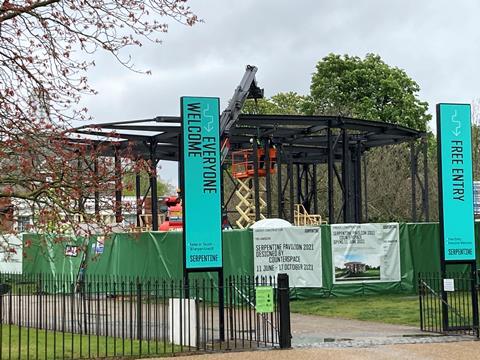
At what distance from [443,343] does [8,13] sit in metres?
9.69

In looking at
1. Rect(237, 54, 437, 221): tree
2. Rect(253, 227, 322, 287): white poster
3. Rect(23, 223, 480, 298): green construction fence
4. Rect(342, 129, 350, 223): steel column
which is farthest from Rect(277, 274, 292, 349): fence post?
Rect(237, 54, 437, 221): tree

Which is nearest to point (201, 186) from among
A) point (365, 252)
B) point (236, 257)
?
point (236, 257)

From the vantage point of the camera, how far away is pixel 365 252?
2597 cm

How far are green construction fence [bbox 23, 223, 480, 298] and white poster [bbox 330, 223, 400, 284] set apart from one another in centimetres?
20

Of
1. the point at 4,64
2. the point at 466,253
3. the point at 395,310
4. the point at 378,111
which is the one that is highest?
the point at 378,111

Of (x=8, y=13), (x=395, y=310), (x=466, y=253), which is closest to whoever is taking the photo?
(x=8, y=13)

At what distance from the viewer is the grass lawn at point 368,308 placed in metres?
20.2

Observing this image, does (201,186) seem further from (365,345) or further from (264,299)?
(365,345)

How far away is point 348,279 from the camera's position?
25.5 meters

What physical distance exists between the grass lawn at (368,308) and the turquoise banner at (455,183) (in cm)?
235

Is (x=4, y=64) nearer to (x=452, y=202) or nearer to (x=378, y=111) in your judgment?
(x=452, y=202)

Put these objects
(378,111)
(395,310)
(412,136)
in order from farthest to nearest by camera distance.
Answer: (378,111)
(412,136)
(395,310)

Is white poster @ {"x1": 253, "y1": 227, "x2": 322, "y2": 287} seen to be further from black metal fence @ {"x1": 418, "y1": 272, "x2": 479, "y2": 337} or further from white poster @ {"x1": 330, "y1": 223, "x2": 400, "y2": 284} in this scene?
black metal fence @ {"x1": 418, "y1": 272, "x2": 479, "y2": 337}

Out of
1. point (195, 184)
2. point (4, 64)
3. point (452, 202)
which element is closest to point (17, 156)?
point (4, 64)
